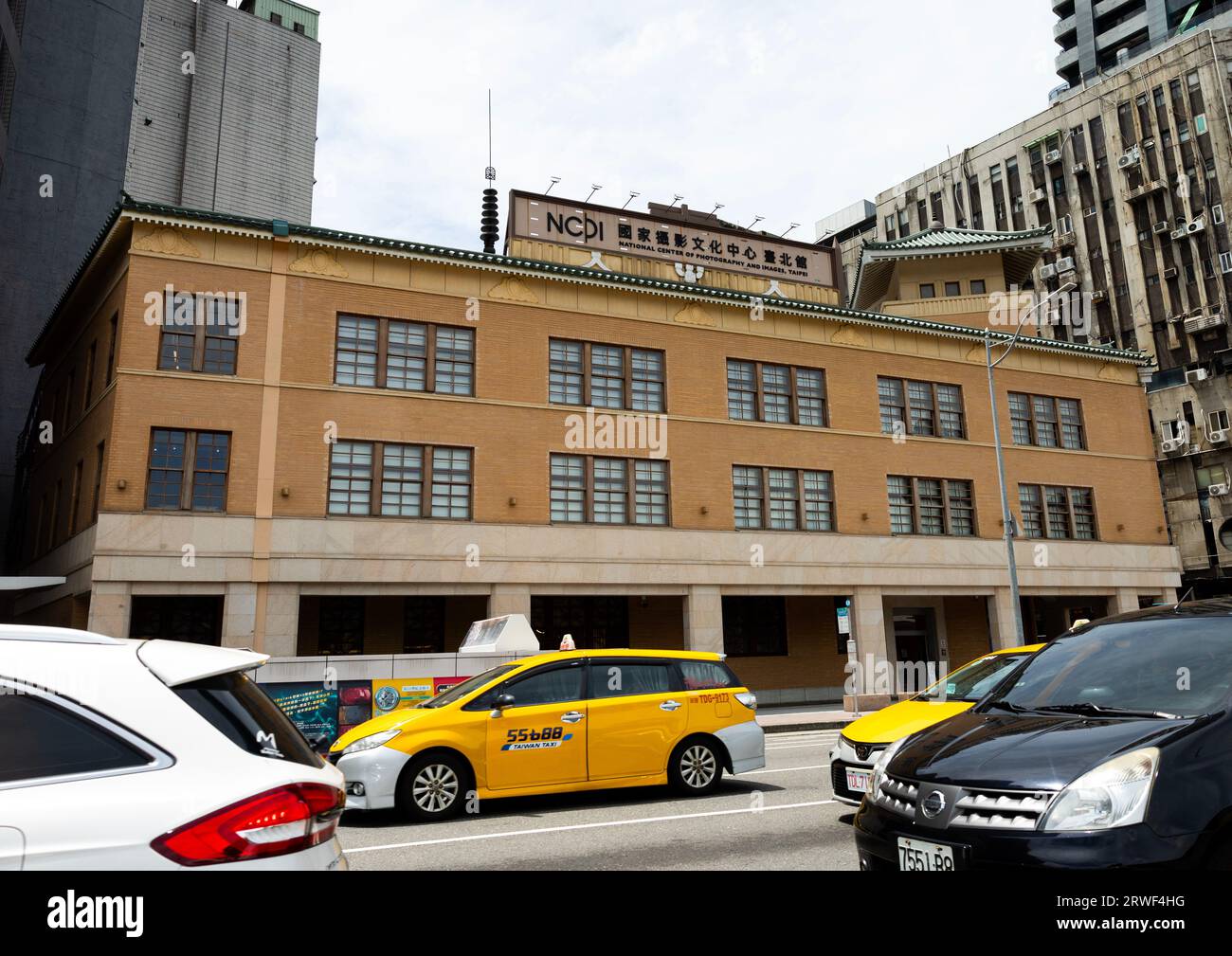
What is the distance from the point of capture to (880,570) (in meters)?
27.3

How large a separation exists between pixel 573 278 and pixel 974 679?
1837 centimetres


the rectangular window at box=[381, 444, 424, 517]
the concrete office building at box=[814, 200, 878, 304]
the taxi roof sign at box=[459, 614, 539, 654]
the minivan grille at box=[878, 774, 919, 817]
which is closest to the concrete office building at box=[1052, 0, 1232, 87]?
the concrete office building at box=[814, 200, 878, 304]

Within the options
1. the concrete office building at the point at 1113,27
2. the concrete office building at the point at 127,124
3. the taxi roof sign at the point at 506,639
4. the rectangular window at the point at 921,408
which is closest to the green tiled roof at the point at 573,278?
the rectangular window at the point at 921,408

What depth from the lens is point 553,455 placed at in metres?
24.3

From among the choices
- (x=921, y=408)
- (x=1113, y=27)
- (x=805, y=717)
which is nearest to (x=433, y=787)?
(x=805, y=717)

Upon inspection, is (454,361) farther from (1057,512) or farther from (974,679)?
(1057,512)

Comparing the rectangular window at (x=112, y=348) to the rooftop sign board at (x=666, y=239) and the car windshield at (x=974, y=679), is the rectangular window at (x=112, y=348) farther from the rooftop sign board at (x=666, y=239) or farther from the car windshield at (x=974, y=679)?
the car windshield at (x=974, y=679)

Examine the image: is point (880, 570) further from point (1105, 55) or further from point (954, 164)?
point (1105, 55)

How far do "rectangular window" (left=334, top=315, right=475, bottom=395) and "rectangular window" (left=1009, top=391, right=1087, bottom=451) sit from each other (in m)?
19.8

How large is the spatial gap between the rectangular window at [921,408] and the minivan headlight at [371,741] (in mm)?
22934

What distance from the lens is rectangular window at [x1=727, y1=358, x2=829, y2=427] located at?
1070 inches

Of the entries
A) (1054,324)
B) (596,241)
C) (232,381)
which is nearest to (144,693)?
(232,381)

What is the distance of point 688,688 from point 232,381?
15491mm

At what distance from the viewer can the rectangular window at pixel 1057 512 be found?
30625 mm
